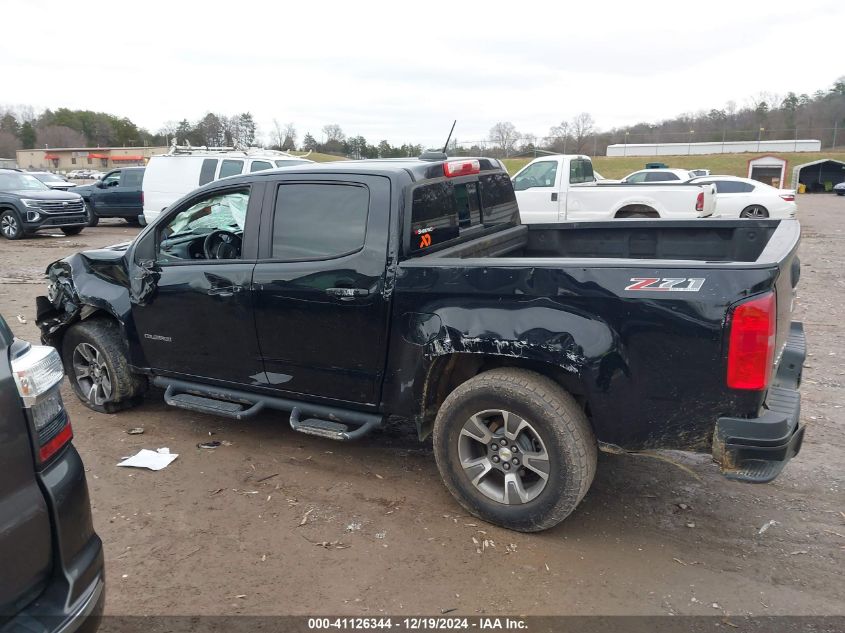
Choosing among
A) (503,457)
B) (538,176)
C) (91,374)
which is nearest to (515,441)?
(503,457)

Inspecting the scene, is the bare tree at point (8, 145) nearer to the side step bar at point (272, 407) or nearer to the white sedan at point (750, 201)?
the white sedan at point (750, 201)

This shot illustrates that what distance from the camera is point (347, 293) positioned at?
12.7ft

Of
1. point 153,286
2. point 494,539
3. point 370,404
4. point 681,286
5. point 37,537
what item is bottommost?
point 494,539

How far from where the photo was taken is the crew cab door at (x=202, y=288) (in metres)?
4.34

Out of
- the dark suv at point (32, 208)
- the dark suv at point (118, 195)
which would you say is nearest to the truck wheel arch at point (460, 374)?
the dark suv at point (32, 208)

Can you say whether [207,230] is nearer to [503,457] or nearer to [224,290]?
[224,290]

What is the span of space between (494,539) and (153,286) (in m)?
2.99

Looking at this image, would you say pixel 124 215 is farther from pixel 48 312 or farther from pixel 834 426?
pixel 834 426

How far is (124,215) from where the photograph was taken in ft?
63.4

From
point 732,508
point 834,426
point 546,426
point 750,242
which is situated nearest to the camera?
point 546,426

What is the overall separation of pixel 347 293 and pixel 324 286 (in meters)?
0.18

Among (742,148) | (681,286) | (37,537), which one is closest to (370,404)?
(681,286)

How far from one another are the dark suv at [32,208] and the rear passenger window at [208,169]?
513cm

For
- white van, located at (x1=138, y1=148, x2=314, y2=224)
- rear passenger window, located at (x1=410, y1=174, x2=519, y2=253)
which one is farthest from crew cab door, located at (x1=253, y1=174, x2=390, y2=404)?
white van, located at (x1=138, y1=148, x2=314, y2=224)
